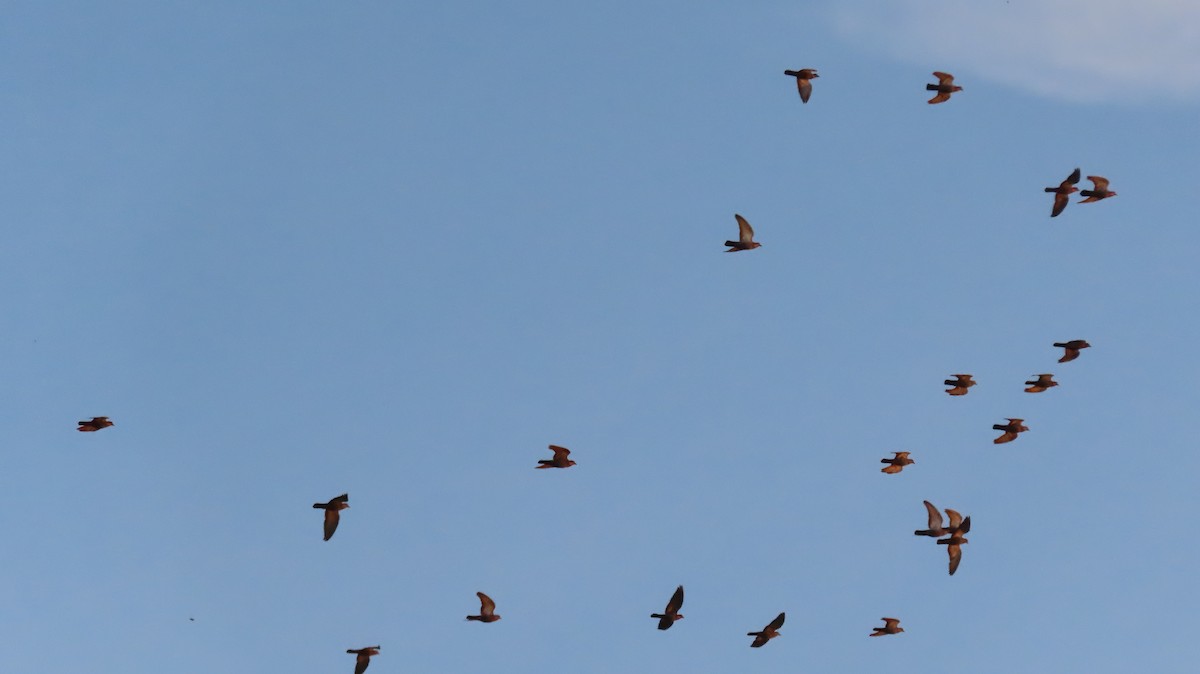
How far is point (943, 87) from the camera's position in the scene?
3110 inches

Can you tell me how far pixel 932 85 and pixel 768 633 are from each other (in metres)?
24.6

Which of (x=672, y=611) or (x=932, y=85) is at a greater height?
(x=932, y=85)

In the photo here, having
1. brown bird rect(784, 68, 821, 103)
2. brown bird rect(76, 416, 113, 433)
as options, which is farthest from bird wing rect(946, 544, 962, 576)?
brown bird rect(76, 416, 113, 433)

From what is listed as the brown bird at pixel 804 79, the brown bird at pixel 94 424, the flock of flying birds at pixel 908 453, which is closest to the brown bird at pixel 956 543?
the flock of flying birds at pixel 908 453

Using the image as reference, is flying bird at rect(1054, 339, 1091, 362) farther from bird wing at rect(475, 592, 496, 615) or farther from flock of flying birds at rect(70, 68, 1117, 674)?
bird wing at rect(475, 592, 496, 615)

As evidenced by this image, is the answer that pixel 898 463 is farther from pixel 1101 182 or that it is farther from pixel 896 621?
pixel 1101 182

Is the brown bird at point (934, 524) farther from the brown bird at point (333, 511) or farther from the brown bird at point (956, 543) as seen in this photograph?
the brown bird at point (333, 511)

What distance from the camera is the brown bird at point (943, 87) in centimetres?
7894

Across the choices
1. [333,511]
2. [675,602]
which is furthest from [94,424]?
[675,602]

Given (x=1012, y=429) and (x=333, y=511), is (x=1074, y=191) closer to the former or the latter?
(x=1012, y=429)

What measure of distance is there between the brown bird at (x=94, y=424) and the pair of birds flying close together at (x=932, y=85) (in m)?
32.3

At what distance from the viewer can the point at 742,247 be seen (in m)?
79.8

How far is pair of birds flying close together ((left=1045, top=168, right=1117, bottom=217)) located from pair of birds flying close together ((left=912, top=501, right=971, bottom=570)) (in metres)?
13.5

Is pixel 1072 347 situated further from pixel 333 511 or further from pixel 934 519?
pixel 333 511
